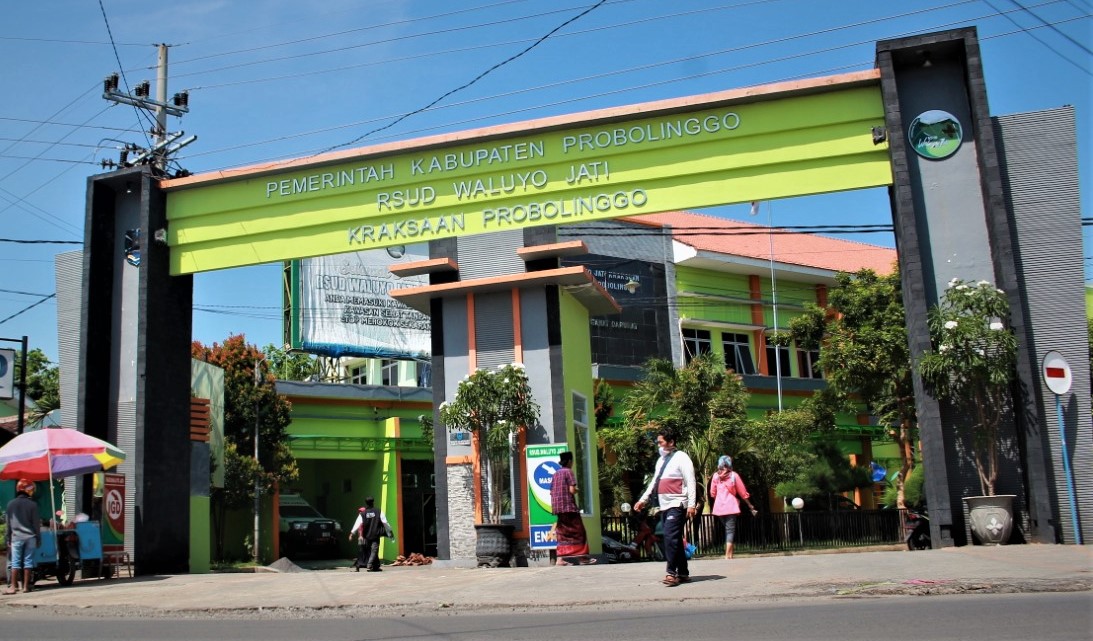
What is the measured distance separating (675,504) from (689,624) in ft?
9.05

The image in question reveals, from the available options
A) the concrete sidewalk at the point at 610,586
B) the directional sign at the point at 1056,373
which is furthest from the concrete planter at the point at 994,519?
the directional sign at the point at 1056,373

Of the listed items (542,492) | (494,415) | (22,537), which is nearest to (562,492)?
(542,492)

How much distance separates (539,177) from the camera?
53.8 ft

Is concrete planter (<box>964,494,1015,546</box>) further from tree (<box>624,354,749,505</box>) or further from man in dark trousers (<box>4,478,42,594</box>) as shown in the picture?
man in dark trousers (<box>4,478,42,594</box>)

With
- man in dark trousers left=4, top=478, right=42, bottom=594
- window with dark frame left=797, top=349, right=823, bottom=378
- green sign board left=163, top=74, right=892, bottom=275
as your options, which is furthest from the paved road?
window with dark frame left=797, top=349, right=823, bottom=378

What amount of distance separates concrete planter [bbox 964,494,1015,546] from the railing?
31.4ft

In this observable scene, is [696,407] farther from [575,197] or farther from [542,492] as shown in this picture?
[575,197]

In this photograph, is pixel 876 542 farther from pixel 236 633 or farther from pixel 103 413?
pixel 236 633

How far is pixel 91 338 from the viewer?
1773 cm

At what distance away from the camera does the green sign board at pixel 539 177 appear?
15.2 m

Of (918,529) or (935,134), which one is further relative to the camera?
(918,529)

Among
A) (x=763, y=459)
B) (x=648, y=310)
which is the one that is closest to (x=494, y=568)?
(x=763, y=459)

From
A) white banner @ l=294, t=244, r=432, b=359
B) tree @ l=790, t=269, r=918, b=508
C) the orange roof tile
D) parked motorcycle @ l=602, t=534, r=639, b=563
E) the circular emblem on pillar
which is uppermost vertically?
the orange roof tile

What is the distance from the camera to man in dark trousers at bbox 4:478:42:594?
44.3 feet
